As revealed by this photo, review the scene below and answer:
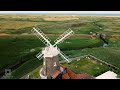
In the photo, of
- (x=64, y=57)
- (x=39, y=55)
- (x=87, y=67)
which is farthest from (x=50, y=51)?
(x=87, y=67)

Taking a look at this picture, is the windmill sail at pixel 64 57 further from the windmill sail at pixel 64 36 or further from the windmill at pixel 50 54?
the windmill sail at pixel 64 36

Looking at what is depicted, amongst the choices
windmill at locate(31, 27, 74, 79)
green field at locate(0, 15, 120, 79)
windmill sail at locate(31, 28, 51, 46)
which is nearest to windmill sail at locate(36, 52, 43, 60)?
windmill at locate(31, 27, 74, 79)

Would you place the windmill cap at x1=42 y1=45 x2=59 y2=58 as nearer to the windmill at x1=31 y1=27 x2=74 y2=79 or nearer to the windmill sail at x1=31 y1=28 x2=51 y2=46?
the windmill at x1=31 y1=27 x2=74 y2=79

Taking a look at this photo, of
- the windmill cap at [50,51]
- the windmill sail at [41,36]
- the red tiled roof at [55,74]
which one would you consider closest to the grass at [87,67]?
the red tiled roof at [55,74]
